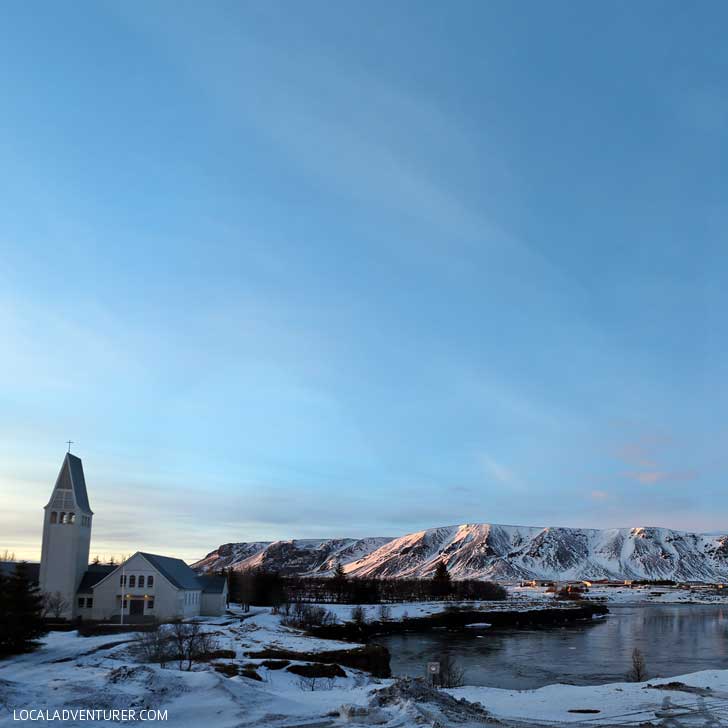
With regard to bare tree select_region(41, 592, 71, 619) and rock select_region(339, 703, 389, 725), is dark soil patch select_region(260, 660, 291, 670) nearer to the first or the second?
rock select_region(339, 703, 389, 725)

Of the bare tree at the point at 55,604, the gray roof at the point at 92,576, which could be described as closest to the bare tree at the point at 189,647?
the bare tree at the point at 55,604

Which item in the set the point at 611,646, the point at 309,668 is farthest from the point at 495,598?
the point at 309,668

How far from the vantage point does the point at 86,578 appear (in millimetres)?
71625

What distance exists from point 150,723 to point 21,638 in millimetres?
24938

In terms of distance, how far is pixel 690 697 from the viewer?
108ft

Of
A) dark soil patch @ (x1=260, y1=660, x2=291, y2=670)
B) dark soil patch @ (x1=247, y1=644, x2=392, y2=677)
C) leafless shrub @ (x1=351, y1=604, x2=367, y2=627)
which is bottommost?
leafless shrub @ (x1=351, y1=604, x2=367, y2=627)

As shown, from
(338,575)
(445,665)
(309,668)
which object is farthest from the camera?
(338,575)

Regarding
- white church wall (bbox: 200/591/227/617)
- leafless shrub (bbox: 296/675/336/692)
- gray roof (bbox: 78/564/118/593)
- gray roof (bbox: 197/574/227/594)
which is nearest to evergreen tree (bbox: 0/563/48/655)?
leafless shrub (bbox: 296/675/336/692)

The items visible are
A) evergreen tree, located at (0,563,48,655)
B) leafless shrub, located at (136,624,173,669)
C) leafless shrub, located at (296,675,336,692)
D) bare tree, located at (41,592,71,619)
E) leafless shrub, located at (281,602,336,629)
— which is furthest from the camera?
leafless shrub, located at (281,602,336,629)

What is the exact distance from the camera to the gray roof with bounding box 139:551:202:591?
70312 mm

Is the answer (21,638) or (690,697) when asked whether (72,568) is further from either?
(690,697)

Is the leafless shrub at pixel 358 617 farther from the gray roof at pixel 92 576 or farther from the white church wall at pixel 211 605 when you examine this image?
the gray roof at pixel 92 576

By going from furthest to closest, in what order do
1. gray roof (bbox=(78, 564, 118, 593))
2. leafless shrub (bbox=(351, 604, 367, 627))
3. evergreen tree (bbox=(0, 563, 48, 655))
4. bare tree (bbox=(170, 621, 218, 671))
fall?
leafless shrub (bbox=(351, 604, 367, 627)), gray roof (bbox=(78, 564, 118, 593)), evergreen tree (bbox=(0, 563, 48, 655)), bare tree (bbox=(170, 621, 218, 671))

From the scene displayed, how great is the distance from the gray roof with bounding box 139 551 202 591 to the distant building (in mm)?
102
